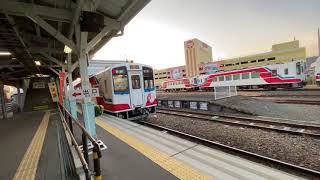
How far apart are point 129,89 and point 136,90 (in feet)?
1.28

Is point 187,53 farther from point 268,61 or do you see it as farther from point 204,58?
point 268,61

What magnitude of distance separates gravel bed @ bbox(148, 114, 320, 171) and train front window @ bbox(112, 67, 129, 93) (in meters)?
3.27

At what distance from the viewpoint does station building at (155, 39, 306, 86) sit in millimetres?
51656

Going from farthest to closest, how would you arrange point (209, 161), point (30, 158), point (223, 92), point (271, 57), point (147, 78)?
point (271, 57) → point (223, 92) → point (147, 78) → point (30, 158) → point (209, 161)

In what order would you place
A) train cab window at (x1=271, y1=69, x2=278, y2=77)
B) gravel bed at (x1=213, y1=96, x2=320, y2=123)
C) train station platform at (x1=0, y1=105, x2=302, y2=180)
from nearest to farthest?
train station platform at (x1=0, y1=105, x2=302, y2=180), gravel bed at (x1=213, y1=96, x2=320, y2=123), train cab window at (x1=271, y1=69, x2=278, y2=77)

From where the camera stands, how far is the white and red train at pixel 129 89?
33.5 ft

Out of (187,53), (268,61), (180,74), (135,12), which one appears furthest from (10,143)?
(187,53)

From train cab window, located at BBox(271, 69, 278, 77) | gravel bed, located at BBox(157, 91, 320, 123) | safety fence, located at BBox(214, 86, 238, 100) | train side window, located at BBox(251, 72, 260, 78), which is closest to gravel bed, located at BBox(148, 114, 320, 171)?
gravel bed, located at BBox(157, 91, 320, 123)

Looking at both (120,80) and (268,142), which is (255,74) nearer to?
(120,80)

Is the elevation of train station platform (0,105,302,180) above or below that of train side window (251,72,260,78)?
below

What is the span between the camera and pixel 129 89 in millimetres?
10414

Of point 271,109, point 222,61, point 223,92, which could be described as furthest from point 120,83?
point 222,61

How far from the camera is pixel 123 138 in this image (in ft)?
21.6

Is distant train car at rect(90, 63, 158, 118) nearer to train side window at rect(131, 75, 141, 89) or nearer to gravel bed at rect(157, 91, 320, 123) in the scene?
train side window at rect(131, 75, 141, 89)
